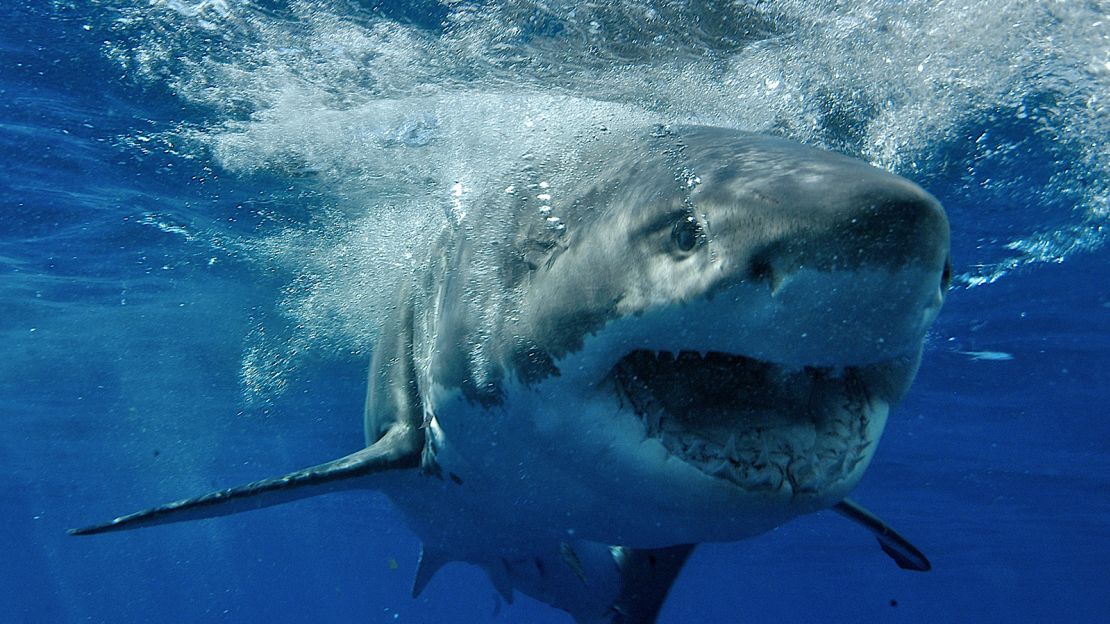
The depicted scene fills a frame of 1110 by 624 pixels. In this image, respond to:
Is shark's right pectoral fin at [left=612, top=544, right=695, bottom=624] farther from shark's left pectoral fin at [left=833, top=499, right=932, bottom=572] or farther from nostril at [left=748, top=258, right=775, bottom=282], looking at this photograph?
nostril at [left=748, top=258, right=775, bottom=282]

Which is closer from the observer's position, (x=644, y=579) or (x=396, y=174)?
(x=644, y=579)

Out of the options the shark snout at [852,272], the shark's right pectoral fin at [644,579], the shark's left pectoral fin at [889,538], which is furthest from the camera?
the shark's right pectoral fin at [644,579]

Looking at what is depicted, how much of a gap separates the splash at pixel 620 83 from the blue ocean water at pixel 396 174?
0.03m

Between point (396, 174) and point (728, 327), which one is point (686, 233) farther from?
point (396, 174)

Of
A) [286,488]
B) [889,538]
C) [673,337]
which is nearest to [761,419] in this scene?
[673,337]

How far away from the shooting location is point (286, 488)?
450cm

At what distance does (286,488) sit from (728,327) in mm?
3277

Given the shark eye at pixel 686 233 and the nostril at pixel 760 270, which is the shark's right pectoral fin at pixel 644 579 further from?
the nostril at pixel 760 270

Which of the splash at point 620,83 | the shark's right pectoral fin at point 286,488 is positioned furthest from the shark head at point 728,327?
the splash at point 620,83

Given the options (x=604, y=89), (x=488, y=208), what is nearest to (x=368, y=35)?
(x=604, y=89)

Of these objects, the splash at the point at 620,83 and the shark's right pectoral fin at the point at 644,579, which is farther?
the splash at the point at 620,83

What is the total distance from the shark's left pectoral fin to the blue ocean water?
3.34 metres

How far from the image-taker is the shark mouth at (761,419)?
7.78 ft

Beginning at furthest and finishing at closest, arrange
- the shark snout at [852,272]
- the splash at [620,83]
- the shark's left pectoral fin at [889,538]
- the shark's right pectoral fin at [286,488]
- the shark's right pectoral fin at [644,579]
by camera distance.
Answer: the splash at [620,83]
the shark's right pectoral fin at [644,579]
the shark's left pectoral fin at [889,538]
the shark's right pectoral fin at [286,488]
the shark snout at [852,272]
